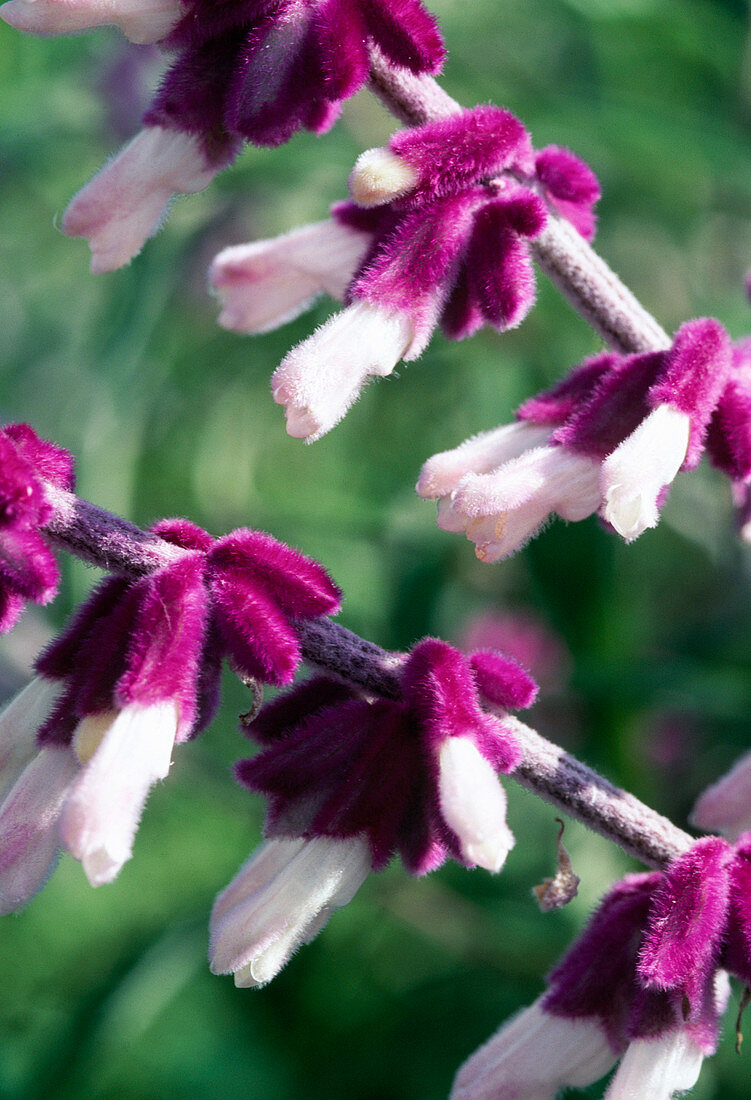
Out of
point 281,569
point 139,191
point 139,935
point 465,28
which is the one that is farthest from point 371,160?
point 465,28

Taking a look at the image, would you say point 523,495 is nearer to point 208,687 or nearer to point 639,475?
point 639,475

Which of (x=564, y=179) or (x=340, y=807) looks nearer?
(x=340, y=807)

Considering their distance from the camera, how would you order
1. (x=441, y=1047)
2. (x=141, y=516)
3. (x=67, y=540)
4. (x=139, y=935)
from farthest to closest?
(x=141, y=516), (x=139, y=935), (x=441, y=1047), (x=67, y=540)

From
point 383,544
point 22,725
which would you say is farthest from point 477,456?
point 383,544

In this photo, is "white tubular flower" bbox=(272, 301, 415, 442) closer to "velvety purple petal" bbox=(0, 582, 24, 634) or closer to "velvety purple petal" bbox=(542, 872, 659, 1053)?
"velvety purple petal" bbox=(0, 582, 24, 634)

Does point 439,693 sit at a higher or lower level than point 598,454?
lower

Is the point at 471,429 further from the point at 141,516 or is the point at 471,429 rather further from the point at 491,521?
the point at 491,521
